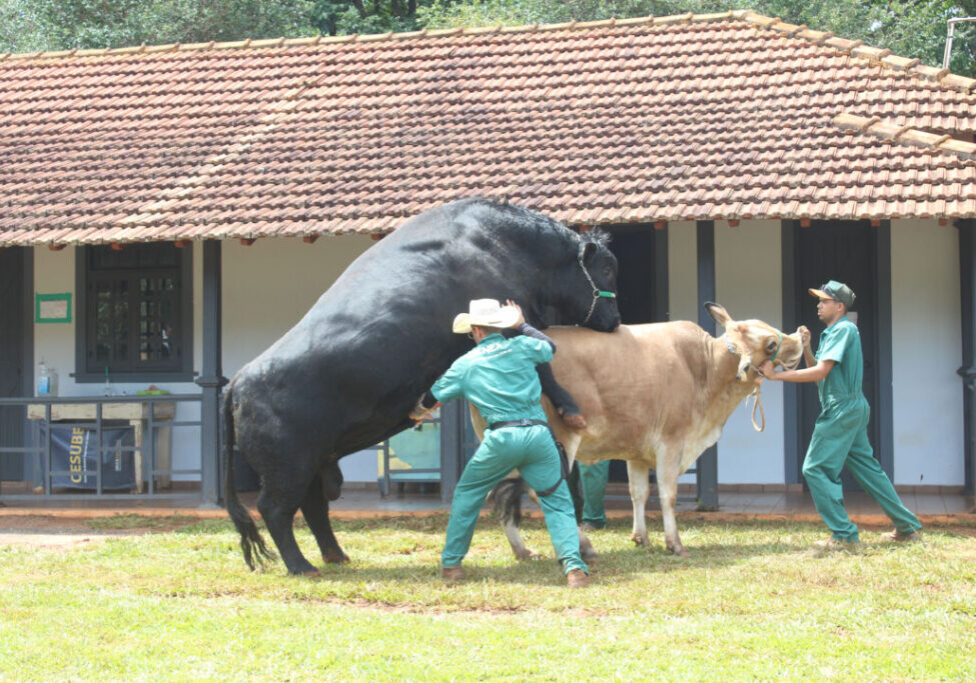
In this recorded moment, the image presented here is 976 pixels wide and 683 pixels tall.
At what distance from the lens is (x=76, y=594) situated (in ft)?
24.8

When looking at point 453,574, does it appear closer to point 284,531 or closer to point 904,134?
point 284,531

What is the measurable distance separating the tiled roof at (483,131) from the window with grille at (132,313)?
1.24m

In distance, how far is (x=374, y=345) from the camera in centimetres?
803

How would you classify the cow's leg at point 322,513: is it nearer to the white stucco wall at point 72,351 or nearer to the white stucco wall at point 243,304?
the white stucco wall at point 243,304

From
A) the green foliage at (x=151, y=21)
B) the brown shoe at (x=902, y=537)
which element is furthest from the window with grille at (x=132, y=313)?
the green foliage at (x=151, y=21)

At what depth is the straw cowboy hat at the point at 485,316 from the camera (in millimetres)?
7676

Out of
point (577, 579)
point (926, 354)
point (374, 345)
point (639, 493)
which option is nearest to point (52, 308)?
point (374, 345)

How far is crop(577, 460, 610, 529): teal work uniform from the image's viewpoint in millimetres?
10281

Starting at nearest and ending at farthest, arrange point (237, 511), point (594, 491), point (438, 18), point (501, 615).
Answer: point (501, 615), point (237, 511), point (594, 491), point (438, 18)

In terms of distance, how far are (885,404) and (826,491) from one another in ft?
13.0

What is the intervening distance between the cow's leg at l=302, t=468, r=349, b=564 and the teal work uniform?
2.39m

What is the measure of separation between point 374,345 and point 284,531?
4.40 feet

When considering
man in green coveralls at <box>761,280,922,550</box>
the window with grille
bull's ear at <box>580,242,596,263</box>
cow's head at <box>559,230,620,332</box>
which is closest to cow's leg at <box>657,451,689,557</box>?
man in green coveralls at <box>761,280,922,550</box>

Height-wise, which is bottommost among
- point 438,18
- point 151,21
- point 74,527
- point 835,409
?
point 74,527
